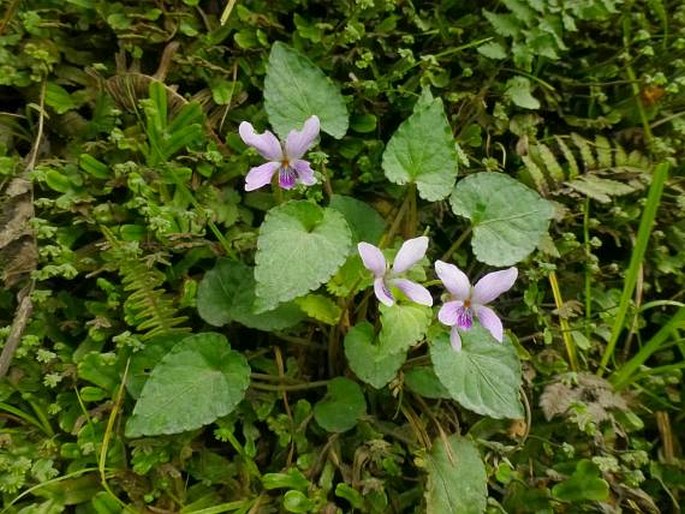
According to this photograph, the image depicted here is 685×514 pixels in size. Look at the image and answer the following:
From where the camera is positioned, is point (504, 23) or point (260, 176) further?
point (504, 23)

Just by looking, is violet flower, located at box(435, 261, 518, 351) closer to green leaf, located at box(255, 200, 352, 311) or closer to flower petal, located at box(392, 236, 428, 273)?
flower petal, located at box(392, 236, 428, 273)

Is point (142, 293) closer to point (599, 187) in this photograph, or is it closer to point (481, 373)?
point (481, 373)

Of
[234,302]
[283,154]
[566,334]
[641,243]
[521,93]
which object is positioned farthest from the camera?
[521,93]

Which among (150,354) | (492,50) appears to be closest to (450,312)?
(150,354)

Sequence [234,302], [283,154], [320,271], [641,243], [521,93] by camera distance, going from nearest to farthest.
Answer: [320,271] → [283,154] → [234,302] → [641,243] → [521,93]

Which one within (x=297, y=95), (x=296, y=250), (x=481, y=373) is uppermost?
(x=297, y=95)

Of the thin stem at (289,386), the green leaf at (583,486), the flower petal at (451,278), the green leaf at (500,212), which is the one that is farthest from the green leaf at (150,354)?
the green leaf at (583,486)
